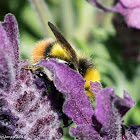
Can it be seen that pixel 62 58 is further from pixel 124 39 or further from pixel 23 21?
pixel 23 21

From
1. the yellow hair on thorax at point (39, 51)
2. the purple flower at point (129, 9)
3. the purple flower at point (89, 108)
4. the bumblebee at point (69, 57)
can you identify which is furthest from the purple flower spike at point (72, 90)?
the purple flower at point (129, 9)

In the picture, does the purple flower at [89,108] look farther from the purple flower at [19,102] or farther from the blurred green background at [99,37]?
the blurred green background at [99,37]

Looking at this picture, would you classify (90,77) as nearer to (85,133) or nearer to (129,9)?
(85,133)

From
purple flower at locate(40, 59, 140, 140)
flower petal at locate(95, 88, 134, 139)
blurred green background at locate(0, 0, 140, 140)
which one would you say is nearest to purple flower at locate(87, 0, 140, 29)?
blurred green background at locate(0, 0, 140, 140)

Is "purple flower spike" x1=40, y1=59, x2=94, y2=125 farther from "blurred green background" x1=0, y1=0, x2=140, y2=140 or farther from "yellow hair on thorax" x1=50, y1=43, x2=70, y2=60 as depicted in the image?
"blurred green background" x1=0, y1=0, x2=140, y2=140

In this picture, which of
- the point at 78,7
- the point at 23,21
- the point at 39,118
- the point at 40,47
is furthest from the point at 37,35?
the point at 39,118
